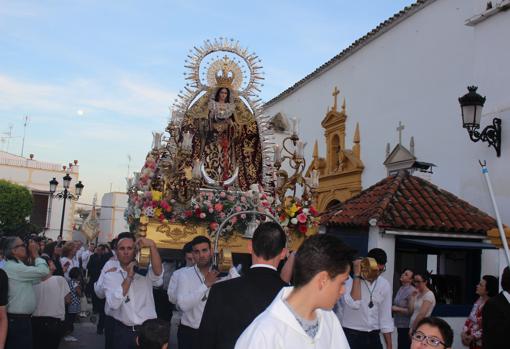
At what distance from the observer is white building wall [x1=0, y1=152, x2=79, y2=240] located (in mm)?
41906

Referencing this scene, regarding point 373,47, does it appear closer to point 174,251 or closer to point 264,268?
point 174,251

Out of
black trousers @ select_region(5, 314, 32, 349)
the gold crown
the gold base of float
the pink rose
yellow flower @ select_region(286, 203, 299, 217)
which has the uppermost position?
the gold crown

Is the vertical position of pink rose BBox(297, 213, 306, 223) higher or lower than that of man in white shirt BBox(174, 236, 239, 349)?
higher

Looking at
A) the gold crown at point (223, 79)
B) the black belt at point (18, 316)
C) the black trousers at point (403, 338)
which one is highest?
the gold crown at point (223, 79)

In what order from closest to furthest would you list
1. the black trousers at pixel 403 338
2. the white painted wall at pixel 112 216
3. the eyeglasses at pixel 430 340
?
1. the eyeglasses at pixel 430 340
2. the black trousers at pixel 403 338
3. the white painted wall at pixel 112 216

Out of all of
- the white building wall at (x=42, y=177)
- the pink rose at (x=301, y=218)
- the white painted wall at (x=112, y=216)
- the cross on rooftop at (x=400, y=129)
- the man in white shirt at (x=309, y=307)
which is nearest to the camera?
the man in white shirt at (x=309, y=307)

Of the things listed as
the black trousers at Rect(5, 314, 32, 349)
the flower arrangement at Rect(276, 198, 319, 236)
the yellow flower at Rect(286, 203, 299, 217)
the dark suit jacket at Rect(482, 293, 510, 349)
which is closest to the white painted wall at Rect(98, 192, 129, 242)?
the flower arrangement at Rect(276, 198, 319, 236)

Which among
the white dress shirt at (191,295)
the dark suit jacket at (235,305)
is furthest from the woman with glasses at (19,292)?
the dark suit jacket at (235,305)

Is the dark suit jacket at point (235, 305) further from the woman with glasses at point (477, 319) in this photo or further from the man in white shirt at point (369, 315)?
the woman with glasses at point (477, 319)

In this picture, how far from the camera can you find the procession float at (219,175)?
21.4 feet

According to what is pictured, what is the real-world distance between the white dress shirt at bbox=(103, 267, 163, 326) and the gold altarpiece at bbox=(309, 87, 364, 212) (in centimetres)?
1083

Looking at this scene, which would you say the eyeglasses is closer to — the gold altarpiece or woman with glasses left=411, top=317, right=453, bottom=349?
woman with glasses left=411, top=317, right=453, bottom=349

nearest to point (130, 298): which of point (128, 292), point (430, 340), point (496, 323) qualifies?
point (128, 292)

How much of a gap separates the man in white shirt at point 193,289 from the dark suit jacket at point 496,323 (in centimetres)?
206
